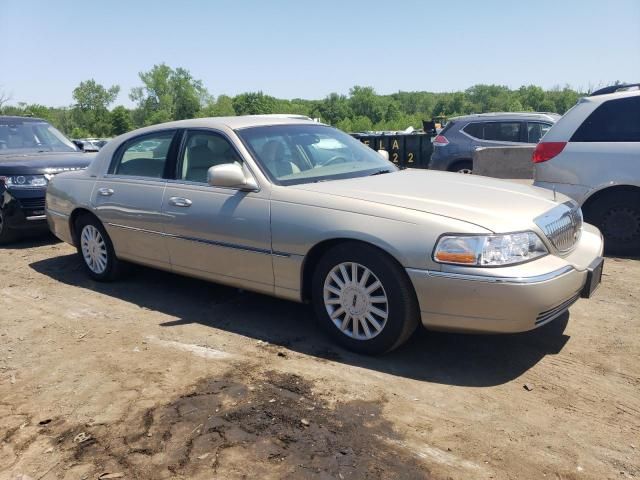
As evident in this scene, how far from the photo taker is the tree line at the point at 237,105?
11469 centimetres

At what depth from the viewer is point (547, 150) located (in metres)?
6.44

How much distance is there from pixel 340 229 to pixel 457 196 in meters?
0.81

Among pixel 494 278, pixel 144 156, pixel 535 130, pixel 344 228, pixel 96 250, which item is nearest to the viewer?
pixel 494 278

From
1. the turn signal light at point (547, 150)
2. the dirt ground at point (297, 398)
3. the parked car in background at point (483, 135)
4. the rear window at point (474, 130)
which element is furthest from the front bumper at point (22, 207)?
the rear window at point (474, 130)

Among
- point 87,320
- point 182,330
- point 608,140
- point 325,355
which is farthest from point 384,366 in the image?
point 608,140

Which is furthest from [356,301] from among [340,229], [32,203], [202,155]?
[32,203]

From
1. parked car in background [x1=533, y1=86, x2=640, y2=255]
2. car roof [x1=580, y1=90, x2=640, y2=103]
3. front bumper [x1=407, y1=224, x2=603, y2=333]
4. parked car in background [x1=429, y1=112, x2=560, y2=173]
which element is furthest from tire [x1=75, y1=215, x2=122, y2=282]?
parked car in background [x1=429, y1=112, x2=560, y2=173]

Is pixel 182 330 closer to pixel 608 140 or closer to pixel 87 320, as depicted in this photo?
pixel 87 320

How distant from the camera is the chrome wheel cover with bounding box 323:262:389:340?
3.70m

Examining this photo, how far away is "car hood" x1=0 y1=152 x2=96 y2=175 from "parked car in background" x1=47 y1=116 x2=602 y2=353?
7.71 ft

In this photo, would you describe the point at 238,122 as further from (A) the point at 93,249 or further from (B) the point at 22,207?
(B) the point at 22,207

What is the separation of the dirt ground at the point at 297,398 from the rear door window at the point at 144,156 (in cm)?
123

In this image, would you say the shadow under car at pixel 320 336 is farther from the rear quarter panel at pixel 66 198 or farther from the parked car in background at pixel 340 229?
the rear quarter panel at pixel 66 198

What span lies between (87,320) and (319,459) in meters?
2.84
